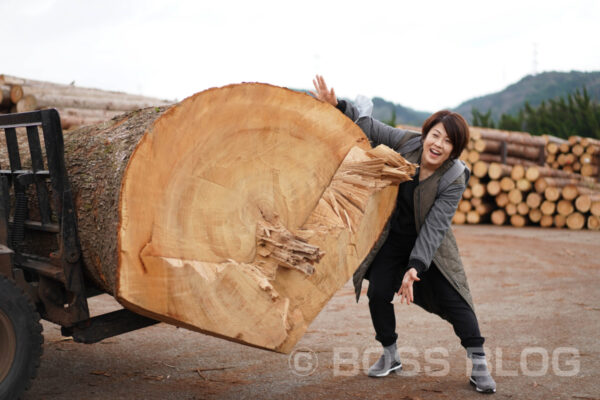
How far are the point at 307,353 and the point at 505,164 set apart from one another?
9.50 metres

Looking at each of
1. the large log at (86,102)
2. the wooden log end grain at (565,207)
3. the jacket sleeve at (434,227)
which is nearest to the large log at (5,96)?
the large log at (86,102)

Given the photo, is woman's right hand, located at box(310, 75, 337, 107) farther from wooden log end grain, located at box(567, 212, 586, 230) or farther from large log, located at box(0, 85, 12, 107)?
wooden log end grain, located at box(567, 212, 586, 230)

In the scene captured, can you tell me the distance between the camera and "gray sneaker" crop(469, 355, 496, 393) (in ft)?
9.98

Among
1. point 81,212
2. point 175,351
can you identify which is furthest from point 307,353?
point 81,212

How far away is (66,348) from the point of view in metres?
3.84

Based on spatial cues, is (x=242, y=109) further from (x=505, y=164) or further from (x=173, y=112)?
(x=505, y=164)

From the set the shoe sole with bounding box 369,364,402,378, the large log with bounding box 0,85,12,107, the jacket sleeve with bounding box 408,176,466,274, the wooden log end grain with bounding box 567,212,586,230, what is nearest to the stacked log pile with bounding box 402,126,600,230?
the wooden log end grain with bounding box 567,212,586,230

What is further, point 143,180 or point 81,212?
Answer: point 81,212

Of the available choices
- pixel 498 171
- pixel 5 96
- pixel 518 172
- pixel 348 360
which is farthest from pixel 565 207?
pixel 5 96

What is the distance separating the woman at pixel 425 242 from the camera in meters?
3.01

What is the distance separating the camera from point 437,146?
9.89ft

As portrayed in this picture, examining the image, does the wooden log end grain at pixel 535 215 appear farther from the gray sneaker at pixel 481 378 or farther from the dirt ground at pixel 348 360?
the gray sneaker at pixel 481 378

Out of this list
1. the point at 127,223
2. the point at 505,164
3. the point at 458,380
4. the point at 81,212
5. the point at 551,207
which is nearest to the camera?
the point at 127,223
